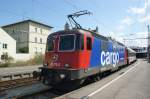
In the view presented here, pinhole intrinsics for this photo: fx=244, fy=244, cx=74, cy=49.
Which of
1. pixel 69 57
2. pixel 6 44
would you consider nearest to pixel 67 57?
pixel 69 57

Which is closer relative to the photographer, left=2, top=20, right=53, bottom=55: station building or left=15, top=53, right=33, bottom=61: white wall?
left=15, top=53, right=33, bottom=61: white wall

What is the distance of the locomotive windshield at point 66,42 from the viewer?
40.3 ft

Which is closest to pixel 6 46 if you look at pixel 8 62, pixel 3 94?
pixel 8 62

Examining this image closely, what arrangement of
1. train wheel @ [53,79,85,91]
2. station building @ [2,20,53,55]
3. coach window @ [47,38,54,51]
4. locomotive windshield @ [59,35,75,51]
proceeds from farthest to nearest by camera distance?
station building @ [2,20,53,55], coach window @ [47,38,54,51], train wheel @ [53,79,85,91], locomotive windshield @ [59,35,75,51]

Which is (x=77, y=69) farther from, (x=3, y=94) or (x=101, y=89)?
(x=3, y=94)

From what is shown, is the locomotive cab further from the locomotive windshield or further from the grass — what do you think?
the grass

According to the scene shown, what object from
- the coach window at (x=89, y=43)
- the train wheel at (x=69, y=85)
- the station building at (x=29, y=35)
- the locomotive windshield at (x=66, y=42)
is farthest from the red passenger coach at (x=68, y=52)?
the station building at (x=29, y=35)

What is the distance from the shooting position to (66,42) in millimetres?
12586

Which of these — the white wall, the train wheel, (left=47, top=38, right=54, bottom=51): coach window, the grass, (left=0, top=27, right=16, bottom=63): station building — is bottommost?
the train wheel

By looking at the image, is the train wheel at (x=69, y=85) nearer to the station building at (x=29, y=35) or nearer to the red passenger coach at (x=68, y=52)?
the red passenger coach at (x=68, y=52)

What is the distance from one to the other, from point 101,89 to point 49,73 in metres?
2.76

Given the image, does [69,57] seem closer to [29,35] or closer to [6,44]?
[6,44]

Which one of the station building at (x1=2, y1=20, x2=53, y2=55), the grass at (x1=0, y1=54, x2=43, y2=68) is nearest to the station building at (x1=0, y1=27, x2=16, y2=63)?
the grass at (x1=0, y1=54, x2=43, y2=68)

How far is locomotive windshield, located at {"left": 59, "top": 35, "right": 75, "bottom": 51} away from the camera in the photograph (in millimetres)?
12279
